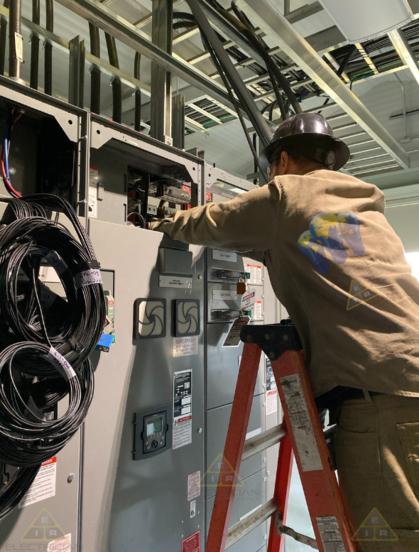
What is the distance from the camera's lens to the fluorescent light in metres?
1.55

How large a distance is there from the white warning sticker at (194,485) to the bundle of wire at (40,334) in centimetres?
68

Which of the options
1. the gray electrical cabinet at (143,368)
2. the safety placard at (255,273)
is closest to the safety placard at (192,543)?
the gray electrical cabinet at (143,368)

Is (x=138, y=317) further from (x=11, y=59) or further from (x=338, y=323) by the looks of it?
(x=11, y=59)

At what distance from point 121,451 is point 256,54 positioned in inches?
81.0

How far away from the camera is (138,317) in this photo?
132 cm

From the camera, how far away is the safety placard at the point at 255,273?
1939 millimetres

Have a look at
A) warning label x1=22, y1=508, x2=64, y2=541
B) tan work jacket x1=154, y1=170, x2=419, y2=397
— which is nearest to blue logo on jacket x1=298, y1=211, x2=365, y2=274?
tan work jacket x1=154, y1=170, x2=419, y2=397

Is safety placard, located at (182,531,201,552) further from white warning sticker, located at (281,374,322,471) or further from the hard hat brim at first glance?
the hard hat brim

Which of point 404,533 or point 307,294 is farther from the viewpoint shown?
point 307,294

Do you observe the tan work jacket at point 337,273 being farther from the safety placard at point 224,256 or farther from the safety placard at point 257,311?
the safety placard at point 257,311

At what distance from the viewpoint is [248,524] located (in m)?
1.19

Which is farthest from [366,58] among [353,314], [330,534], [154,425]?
[330,534]

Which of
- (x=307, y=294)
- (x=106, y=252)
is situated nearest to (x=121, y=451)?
(x=106, y=252)

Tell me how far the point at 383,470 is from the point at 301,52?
189 centimetres
